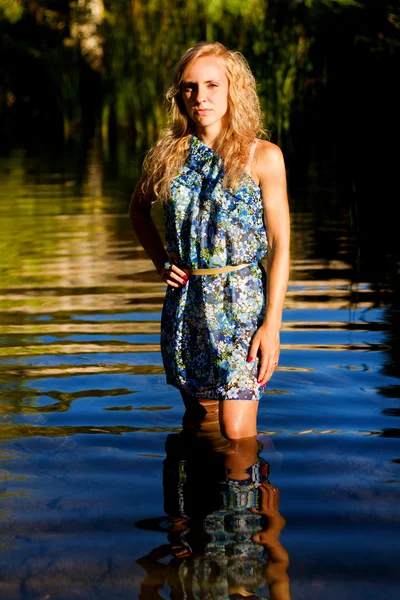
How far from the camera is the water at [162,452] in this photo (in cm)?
277

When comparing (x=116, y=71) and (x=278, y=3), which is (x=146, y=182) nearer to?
(x=278, y=3)

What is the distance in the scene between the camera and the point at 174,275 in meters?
3.55

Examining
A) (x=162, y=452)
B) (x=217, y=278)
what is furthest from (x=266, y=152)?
(x=162, y=452)

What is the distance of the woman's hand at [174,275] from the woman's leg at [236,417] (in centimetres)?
40

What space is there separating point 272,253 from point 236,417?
521 mm

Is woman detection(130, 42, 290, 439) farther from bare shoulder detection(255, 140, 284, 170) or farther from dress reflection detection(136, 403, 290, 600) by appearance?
dress reflection detection(136, 403, 290, 600)

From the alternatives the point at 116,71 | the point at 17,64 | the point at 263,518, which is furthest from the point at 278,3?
the point at 263,518

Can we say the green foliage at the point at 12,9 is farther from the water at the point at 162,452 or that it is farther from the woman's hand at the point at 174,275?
the woman's hand at the point at 174,275

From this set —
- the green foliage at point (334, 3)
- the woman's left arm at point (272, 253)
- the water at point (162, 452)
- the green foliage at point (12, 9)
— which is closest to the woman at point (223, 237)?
the woman's left arm at point (272, 253)

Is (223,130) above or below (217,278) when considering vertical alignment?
above

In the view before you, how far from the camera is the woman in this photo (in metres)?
3.45

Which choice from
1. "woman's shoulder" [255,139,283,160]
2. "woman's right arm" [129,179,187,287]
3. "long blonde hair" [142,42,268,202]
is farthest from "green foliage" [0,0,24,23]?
"woman's shoulder" [255,139,283,160]

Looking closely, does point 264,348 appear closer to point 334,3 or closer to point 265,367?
point 265,367

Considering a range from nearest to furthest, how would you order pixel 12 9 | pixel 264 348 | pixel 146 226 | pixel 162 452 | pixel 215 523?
pixel 215 523, pixel 264 348, pixel 162 452, pixel 146 226, pixel 12 9
